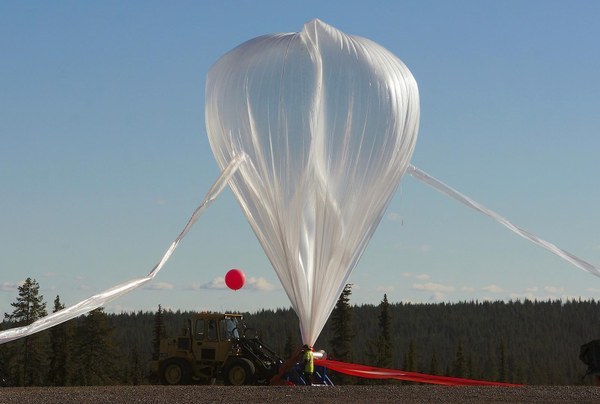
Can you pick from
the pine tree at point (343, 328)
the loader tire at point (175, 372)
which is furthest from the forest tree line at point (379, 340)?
the loader tire at point (175, 372)

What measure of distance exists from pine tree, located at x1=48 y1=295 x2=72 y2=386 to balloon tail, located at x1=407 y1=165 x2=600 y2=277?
52.9 meters

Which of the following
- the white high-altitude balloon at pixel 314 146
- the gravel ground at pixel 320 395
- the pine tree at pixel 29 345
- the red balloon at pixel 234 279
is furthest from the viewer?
the pine tree at pixel 29 345

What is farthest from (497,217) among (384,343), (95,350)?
(384,343)

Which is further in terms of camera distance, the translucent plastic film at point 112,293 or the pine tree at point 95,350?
the pine tree at point 95,350

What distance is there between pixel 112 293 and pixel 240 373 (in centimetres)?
417

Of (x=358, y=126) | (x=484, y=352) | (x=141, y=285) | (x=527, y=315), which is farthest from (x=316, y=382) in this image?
(x=527, y=315)

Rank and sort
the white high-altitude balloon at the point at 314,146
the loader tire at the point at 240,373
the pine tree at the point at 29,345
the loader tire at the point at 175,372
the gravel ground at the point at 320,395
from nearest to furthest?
the gravel ground at the point at 320,395, the white high-altitude balloon at the point at 314,146, the loader tire at the point at 240,373, the loader tire at the point at 175,372, the pine tree at the point at 29,345

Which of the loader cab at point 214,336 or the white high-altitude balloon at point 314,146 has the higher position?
the white high-altitude balloon at point 314,146

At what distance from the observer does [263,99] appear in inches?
995

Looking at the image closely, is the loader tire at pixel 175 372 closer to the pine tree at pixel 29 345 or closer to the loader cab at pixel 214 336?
the loader cab at pixel 214 336

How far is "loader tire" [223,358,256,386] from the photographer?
2773 centimetres

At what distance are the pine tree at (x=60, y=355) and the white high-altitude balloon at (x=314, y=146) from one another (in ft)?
180

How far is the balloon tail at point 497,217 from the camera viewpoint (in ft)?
90.0

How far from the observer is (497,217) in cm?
2844
